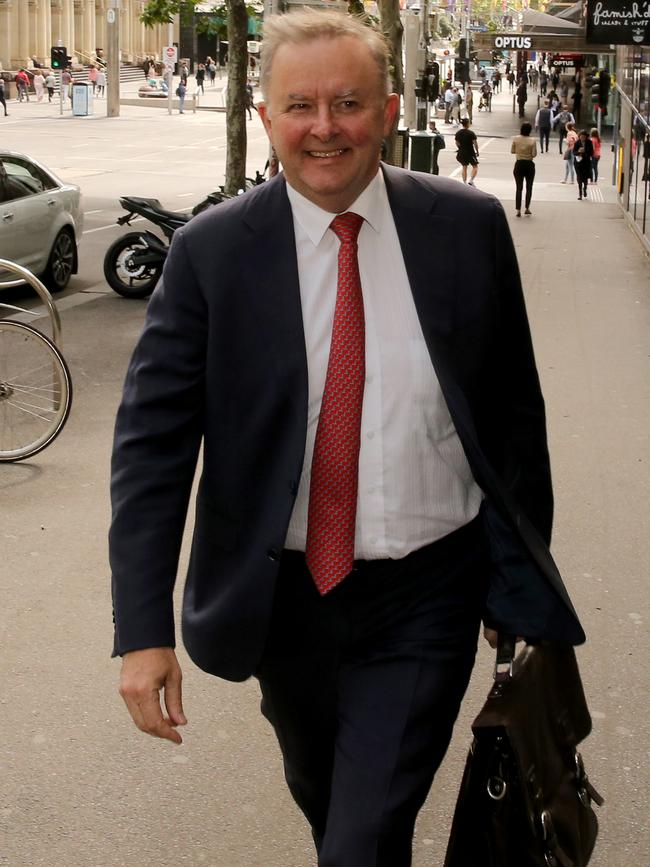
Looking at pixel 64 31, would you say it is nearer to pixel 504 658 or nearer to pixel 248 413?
pixel 248 413

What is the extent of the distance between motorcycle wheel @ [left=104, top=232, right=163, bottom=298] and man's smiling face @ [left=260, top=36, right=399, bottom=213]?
1195 centimetres

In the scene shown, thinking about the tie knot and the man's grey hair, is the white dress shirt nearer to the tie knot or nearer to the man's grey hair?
the tie knot

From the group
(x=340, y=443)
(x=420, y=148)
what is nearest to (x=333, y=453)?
(x=340, y=443)

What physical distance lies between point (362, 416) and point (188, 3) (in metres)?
20.4

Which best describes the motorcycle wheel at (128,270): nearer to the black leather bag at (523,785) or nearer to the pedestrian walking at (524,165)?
the pedestrian walking at (524,165)

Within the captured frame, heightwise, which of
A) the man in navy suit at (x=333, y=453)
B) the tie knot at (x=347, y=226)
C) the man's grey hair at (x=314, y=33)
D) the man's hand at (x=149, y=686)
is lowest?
the man's hand at (x=149, y=686)

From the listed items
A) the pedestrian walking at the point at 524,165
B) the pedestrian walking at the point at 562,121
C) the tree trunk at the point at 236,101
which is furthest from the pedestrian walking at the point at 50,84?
the tree trunk at the point at 236,101

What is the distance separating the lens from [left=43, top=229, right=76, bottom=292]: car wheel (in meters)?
14.9

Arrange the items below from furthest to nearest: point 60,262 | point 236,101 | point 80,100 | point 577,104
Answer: point 577,104
point 80,100
point 236,101
point 60,262

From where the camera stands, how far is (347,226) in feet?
8.69

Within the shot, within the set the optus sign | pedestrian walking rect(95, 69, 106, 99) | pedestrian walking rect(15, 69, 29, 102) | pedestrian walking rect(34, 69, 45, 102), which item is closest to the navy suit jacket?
the optus sign

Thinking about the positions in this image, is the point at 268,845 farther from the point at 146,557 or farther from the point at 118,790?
the point at 146,557

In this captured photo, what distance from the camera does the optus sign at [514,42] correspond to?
160 ft

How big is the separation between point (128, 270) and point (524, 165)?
477 inches
